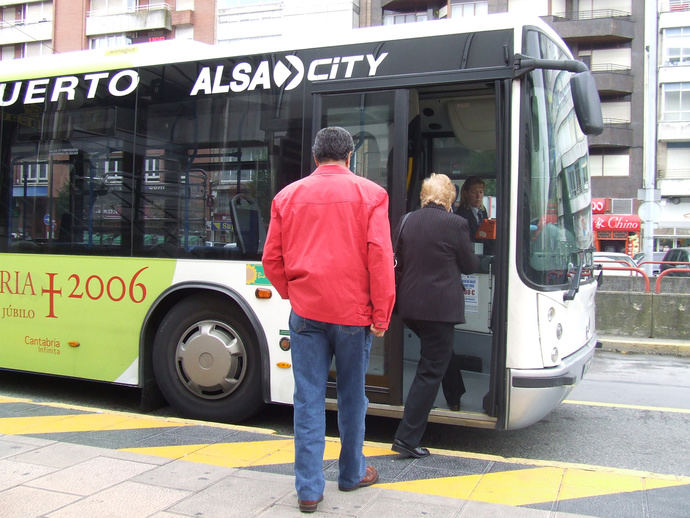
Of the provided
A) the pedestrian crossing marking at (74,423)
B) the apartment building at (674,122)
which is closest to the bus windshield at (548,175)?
the pedestrian crossing marking at (74,423)

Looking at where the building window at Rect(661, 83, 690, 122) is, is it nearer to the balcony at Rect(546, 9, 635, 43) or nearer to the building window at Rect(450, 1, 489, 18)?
the balcony at Rect(546, 9, 635, 43)

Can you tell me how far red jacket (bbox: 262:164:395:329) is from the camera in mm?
3154

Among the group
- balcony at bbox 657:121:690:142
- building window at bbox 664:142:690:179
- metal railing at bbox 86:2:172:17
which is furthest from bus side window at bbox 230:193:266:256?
building window at bbox 664:142:690:179

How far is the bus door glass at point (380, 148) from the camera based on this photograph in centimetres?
448

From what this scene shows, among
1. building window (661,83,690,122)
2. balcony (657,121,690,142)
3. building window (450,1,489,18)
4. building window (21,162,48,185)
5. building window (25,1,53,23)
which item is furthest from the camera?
building window (25,1,53,23)

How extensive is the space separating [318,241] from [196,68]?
2650mm

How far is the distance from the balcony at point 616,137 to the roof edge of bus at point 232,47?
35.7m

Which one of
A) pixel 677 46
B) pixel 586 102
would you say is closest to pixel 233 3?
pixel 677 46

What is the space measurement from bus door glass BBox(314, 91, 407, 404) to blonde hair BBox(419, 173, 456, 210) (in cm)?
32

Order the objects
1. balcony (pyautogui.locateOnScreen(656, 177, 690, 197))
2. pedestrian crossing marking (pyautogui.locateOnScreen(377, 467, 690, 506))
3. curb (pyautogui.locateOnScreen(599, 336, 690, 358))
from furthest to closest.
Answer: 1. balcony (pyautogui.locateOnScreen(656, 177, 690, 197))
2. curb (pyautogui.locateOnScreen(599, 336, 690, 358))
3. pedestrian crossing marking (pyautogui.locateOnScreen(377, 467, 690, 506))

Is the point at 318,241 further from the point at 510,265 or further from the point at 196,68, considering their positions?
the point at 196,68

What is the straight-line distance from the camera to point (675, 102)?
38438 mm

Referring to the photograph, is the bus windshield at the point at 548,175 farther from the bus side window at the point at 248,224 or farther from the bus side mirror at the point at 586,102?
the bus side window at the point at 248,224

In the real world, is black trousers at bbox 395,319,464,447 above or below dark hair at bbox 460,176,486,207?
below
